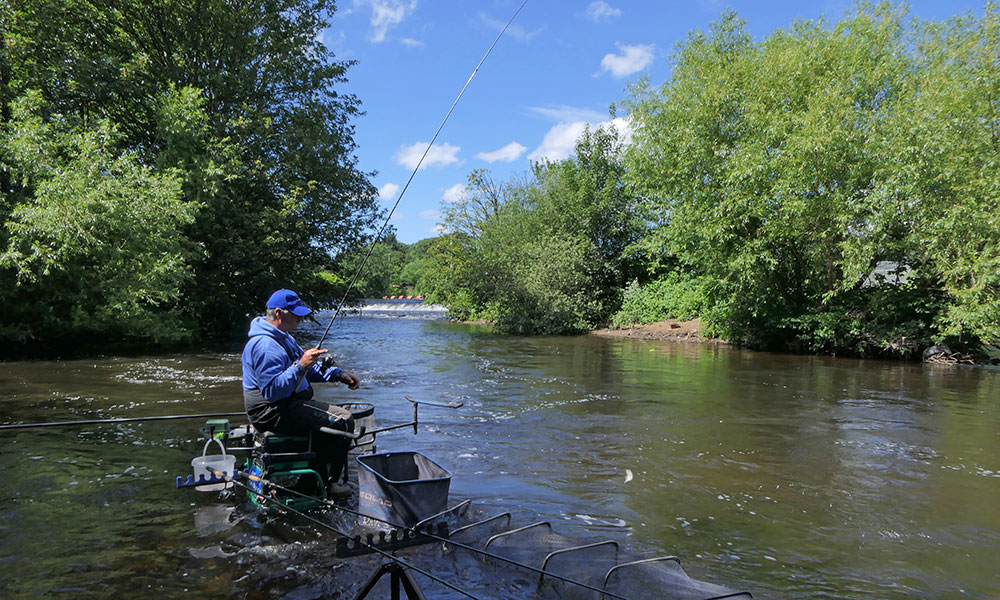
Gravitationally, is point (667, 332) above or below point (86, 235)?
below

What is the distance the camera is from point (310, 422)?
5.00 meters

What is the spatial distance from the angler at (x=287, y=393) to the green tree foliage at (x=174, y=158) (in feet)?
42.8

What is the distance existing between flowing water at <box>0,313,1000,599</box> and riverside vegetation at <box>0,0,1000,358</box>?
13.5ft

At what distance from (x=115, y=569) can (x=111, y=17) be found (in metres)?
23.4

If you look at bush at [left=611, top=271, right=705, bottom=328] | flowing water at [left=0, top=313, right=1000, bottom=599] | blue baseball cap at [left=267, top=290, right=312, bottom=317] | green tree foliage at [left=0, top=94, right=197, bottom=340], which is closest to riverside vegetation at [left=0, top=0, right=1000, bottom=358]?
green tree foliage at [left=0, top=94, right=197, bottom=340]

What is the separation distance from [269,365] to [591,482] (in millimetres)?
3898

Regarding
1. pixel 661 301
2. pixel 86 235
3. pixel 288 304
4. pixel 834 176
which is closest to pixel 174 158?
pixel 86 235

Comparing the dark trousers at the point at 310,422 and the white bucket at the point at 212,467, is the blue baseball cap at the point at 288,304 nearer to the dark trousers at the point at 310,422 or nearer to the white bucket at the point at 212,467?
the dark trousers at the point at 310,422

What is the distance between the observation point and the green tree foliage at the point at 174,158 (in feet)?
51.9

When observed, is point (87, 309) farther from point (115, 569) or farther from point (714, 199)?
point (714, 199)

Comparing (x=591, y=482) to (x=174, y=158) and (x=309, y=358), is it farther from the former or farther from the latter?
(x=174, y=158)

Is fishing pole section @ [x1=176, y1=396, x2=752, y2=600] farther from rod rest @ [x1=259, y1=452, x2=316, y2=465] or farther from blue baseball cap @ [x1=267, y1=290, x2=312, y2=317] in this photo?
blue baseball cap @ [x1=267, y1=290, x2=312, y2=317]

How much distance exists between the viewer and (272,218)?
21.9 metres

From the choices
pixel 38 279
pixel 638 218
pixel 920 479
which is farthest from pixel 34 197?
pixel 638 218
